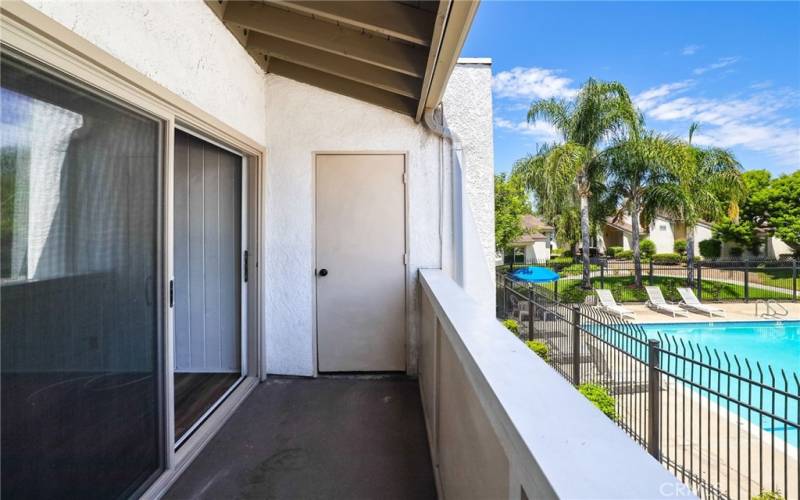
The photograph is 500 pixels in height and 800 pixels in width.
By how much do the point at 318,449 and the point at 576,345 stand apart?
10.9 ft

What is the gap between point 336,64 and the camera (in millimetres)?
2850

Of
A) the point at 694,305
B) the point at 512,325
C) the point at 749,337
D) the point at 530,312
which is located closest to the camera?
the point at 530,312

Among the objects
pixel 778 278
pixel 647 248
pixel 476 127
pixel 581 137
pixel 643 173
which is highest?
pixel 581 137

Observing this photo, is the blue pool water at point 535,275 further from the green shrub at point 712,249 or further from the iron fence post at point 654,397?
the green shrub at point 712,249

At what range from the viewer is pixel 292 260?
3.32m

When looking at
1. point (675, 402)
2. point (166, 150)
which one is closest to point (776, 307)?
point (675, 402)

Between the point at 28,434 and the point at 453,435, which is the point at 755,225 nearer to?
the point at 453,435

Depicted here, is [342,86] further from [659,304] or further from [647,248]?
[647,248]

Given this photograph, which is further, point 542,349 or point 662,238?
point 662,238

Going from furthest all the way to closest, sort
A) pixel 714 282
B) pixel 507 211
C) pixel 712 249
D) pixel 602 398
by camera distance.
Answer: pixel 712 249, pixel 507 211, pixel 714 282, pixel 602 398

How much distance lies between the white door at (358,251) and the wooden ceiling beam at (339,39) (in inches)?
38.9

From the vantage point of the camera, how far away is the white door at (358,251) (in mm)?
3352

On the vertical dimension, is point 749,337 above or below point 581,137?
below

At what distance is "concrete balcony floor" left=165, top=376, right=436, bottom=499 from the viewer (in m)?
1.93
